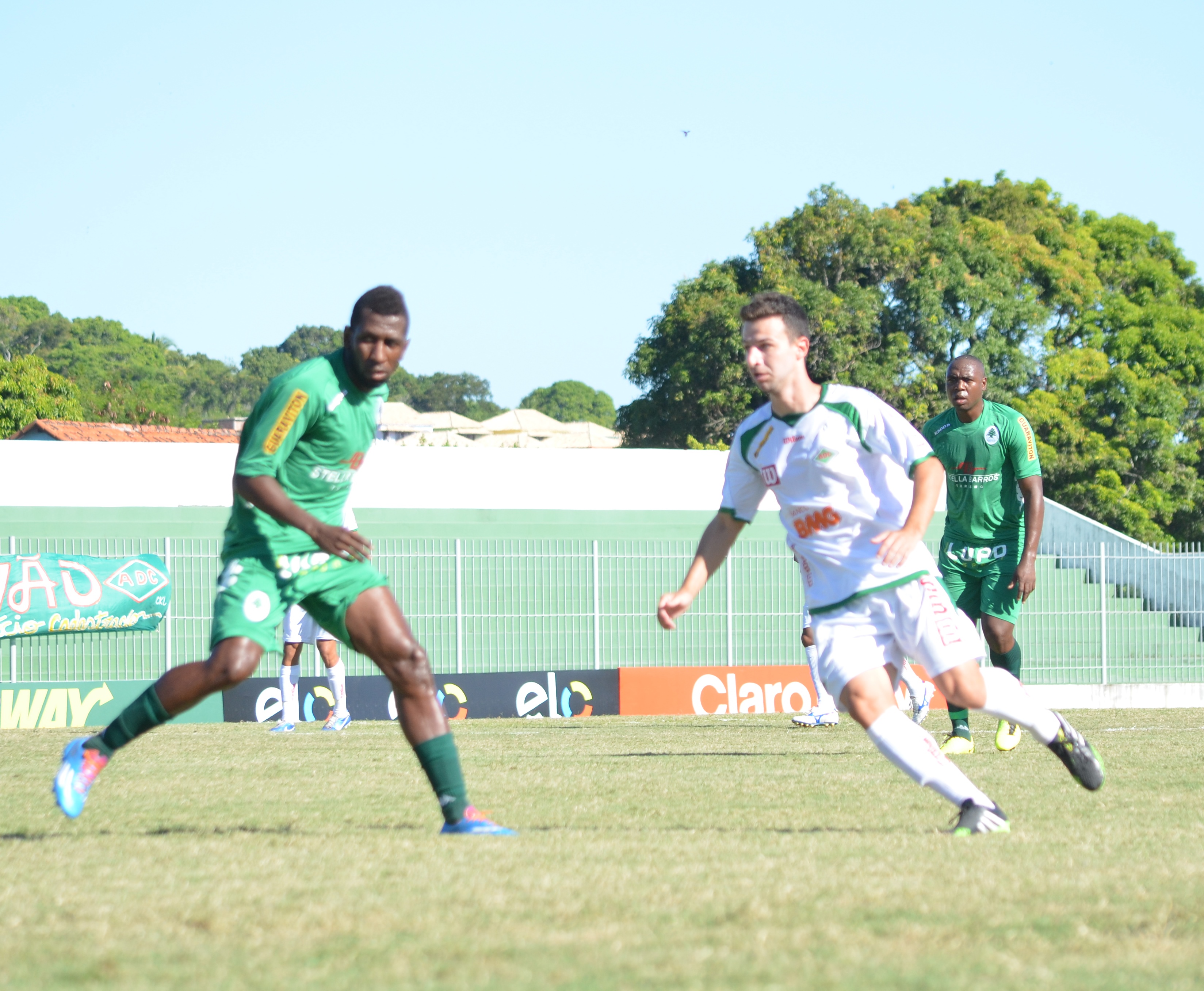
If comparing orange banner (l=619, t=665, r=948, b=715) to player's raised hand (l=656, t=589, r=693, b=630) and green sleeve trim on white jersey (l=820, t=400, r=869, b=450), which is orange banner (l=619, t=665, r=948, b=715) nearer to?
player's raised hand (l=656, t=589, r=693, b=630)

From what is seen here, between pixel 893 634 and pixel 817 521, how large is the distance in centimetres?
51

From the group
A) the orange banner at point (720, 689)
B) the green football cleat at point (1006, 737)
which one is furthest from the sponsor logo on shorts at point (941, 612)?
the orange banner at point (720, 689)

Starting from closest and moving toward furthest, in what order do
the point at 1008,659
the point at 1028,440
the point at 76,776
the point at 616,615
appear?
the point at 76,776 < the point at 1028,440 < the point at 1008,659 < the point at 616,615

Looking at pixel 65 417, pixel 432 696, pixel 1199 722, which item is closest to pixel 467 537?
pixel 1199 722

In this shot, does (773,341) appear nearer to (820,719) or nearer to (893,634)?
(893,634)

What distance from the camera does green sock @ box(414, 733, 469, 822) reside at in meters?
5.54

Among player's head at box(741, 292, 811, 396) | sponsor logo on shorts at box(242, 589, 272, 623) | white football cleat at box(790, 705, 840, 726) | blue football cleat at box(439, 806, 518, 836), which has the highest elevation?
player's head at box(741, 292, 811, 396)

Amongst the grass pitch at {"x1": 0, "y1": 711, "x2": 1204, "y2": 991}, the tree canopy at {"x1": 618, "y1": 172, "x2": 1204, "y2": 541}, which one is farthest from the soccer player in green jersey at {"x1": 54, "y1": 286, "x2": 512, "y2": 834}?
the tree canopy at {"x1": 618, "y1": 172, "x2": 1204, "y2": 541}

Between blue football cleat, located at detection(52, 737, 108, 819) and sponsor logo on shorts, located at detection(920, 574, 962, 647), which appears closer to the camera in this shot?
sponsor logo on shorts, located at detection(920, 574, 962, 647)

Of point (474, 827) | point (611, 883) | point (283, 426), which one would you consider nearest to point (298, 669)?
point (474, 827)

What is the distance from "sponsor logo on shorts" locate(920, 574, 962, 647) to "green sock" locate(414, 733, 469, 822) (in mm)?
1850

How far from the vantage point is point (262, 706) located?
1669 cm

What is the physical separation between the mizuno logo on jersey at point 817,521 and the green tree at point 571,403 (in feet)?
495

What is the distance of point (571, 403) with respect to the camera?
161375 millimetres
